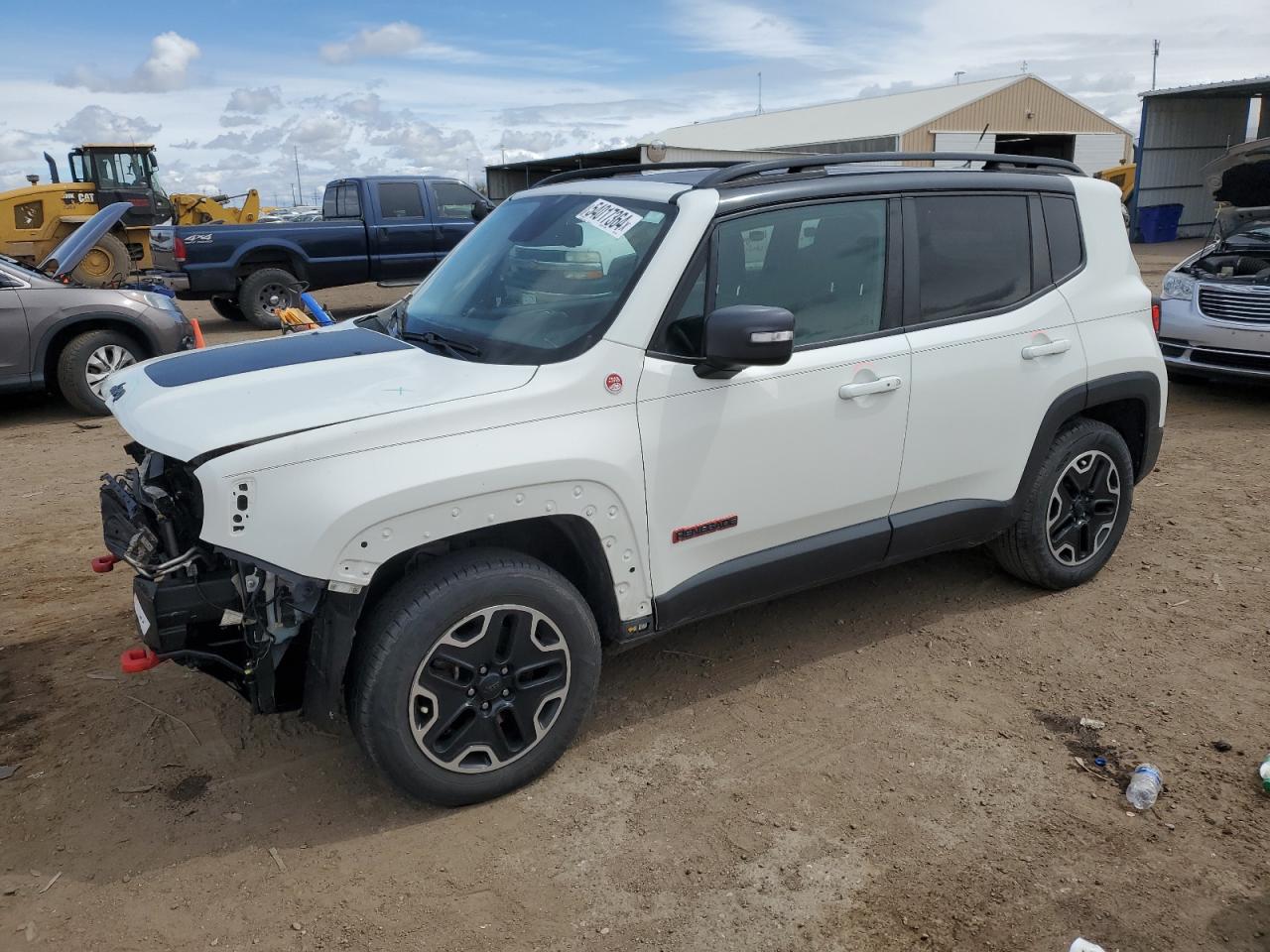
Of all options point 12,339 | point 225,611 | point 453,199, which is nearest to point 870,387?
point 225,611

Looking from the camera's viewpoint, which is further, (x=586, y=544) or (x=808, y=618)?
(x=808, y=618)

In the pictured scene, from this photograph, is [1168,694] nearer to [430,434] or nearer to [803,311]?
[803,311]

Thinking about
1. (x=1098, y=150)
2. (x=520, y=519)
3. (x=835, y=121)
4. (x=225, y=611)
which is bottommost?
(x=225, y=611)

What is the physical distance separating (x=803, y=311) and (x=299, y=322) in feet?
15.7

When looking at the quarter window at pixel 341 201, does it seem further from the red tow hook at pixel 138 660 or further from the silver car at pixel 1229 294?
the red tow hook at pixel 138 660

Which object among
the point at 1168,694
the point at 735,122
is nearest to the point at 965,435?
the point at 1168,694

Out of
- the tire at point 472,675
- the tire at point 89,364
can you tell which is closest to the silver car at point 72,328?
the tire at point 89,364

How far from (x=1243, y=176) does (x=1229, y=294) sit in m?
2.17

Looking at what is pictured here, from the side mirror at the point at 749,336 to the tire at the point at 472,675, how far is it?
89cm

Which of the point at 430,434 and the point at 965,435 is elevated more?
the point at 430,434

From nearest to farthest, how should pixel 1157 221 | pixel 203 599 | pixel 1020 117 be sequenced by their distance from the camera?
pixel 203 599
pixel 1157 221
pixel 1020 117

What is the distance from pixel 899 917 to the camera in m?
2.75

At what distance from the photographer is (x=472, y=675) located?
309 cm

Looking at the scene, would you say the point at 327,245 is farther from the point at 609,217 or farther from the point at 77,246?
the point at 609,217
